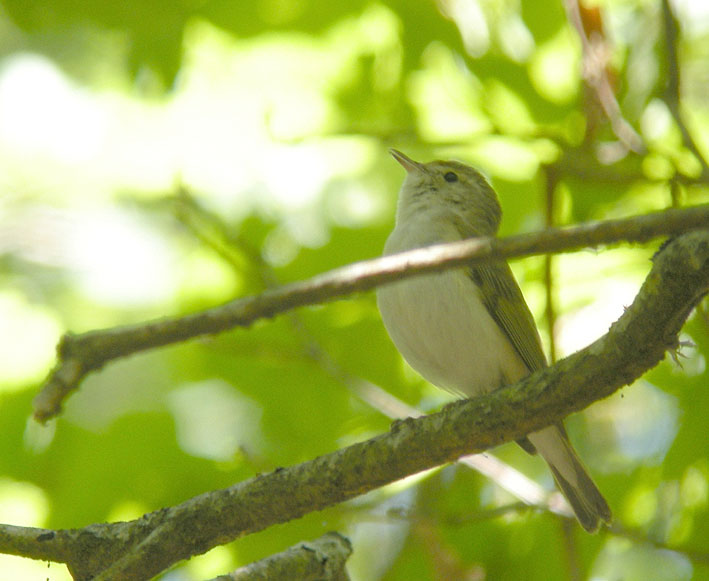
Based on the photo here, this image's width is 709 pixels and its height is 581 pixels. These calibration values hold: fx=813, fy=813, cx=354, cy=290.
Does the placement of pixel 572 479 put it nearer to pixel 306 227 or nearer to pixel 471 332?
pixel 471 332

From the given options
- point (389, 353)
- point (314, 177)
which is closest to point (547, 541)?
point (389, 353)

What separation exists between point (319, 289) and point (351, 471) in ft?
4.21

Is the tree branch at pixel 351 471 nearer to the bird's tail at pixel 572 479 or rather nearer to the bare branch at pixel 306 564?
the bare branch at pixel 306 564

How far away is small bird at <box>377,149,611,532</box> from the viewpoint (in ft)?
14.3

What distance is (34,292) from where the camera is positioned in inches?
185

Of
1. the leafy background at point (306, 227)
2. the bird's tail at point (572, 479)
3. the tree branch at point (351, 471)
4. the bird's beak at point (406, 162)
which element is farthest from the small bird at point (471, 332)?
the tree branch at point (351, 471)

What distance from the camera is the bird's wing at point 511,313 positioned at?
4445 millimetres

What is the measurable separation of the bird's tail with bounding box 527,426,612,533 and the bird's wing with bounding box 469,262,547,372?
405 mm

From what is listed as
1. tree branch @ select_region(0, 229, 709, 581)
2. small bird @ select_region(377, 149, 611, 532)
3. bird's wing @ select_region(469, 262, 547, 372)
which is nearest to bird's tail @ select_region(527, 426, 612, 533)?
small bird @ select_region(377, 149, 611, 532)

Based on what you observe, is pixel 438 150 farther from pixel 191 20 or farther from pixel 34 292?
pixel 34 292

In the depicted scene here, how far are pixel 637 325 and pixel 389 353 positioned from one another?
7.86ft

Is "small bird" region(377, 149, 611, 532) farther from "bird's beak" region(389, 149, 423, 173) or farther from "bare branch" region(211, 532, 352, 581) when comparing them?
"bare branch" region(211, 532, 352, 581)

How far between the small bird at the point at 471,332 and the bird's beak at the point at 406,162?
20.3 inches

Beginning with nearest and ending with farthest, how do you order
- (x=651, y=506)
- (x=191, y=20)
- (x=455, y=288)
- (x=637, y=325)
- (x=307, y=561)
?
(x=637, y=325) < (x=307, y=561) < (x=651, y=506) < (x=455, y=288) < (x=191, y=20)
